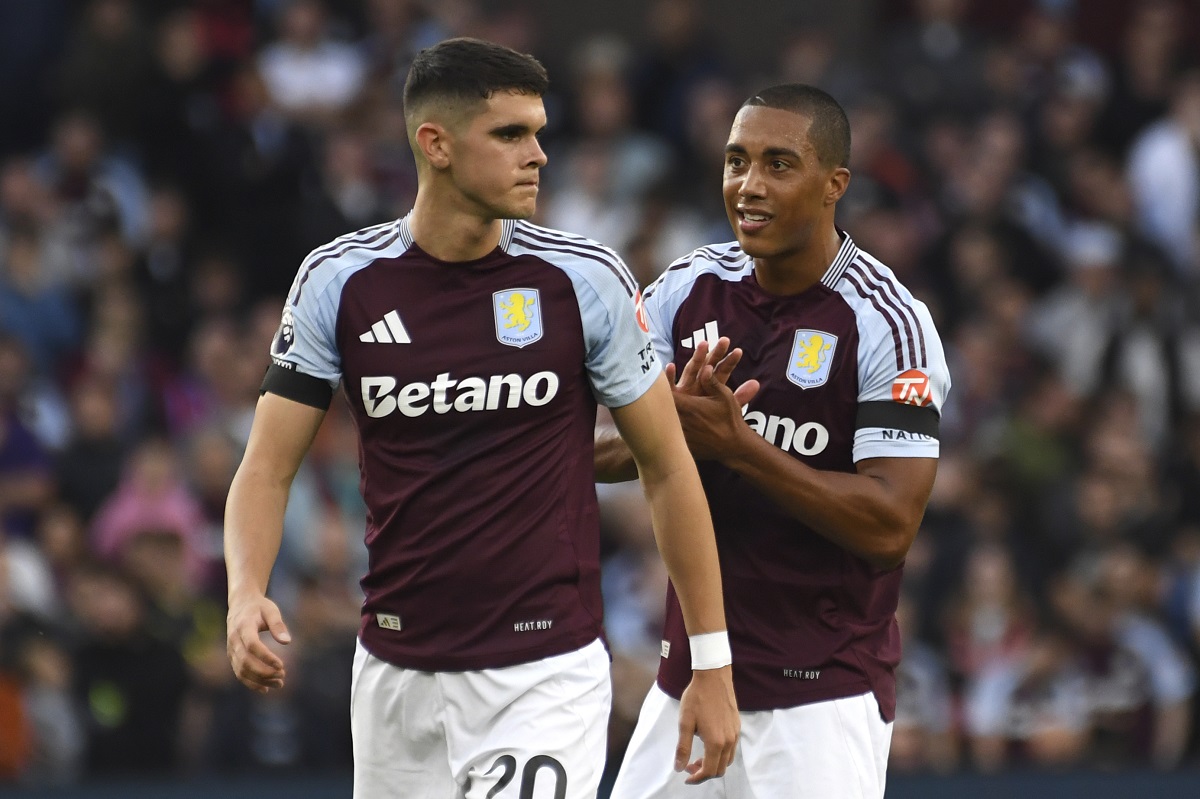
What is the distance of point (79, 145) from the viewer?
39.3 ft

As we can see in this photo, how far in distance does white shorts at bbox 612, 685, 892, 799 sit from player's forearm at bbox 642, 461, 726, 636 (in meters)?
0.51

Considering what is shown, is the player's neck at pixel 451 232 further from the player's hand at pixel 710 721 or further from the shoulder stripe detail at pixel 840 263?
the player's hand at pixel 710 721

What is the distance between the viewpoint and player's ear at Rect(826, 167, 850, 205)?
18.0ft

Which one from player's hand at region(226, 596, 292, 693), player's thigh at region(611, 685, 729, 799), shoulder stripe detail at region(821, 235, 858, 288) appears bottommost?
player's thigh at region(611, 685, 729, 799)

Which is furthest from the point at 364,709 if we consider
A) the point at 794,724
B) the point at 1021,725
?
the point at 1021,725

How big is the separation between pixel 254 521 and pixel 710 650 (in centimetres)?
121

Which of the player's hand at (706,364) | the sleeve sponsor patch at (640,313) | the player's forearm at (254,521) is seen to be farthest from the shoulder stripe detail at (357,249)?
the player's hand at (706,364)

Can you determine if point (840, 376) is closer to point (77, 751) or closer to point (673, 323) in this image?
point (673, 323)

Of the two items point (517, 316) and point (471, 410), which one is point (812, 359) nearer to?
point (517, 316)

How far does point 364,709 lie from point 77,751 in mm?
4502

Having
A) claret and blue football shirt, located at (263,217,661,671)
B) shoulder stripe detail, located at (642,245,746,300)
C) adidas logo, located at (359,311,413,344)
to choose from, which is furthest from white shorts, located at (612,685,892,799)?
adidas logo, located at (359,311,413,344)

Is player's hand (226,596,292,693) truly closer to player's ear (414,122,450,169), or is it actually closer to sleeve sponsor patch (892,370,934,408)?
player's ear (414,122,450,169)

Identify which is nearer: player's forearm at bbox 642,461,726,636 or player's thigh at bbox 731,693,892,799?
player's forearm at bbox 642,461,726,636

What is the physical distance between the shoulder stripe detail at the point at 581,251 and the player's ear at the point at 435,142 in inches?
10.9
